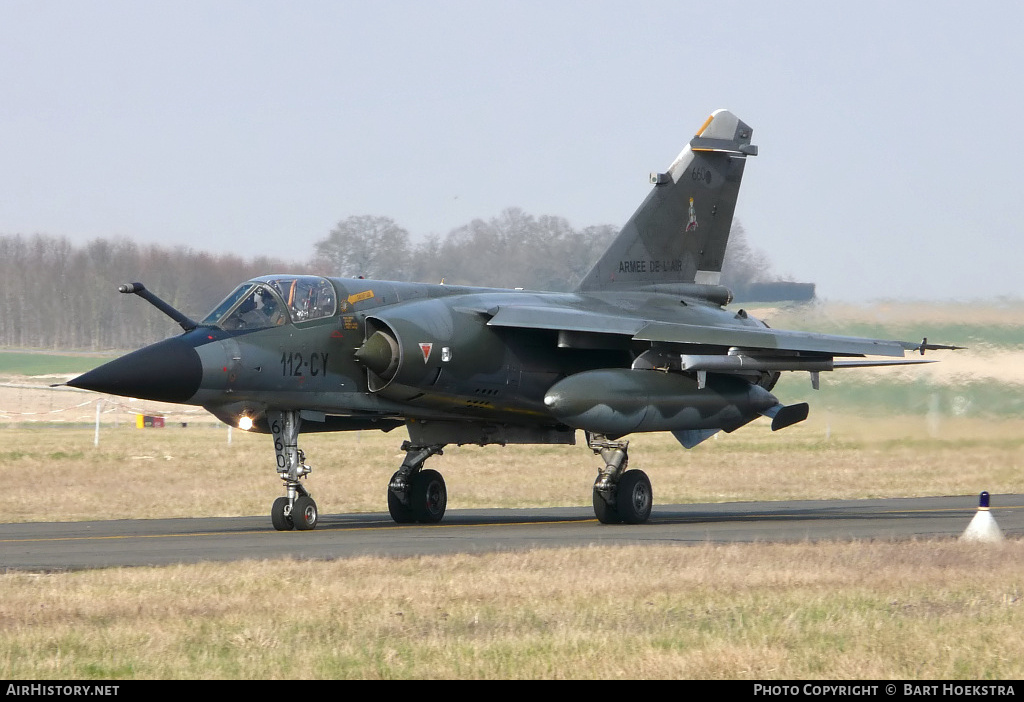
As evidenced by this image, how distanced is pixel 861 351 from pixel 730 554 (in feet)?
19.9

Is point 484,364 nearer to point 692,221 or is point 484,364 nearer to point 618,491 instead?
point 618,491

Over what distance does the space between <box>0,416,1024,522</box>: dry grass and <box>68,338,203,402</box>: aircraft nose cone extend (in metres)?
5.94

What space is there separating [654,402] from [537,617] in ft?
28.1

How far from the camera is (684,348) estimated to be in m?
17.9

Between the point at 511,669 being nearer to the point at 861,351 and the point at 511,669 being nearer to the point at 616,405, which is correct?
the point at 616,405

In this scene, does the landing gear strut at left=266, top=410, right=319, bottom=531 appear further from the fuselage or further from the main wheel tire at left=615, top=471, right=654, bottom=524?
the main wheel tire at left=615, top=471, right=654, bottom=524

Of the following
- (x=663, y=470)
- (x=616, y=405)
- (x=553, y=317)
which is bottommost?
(x=663, y=470)

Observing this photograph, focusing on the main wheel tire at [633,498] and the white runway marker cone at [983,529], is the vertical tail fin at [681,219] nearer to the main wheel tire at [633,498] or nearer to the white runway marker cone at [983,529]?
the main wheel tire at [633,498]

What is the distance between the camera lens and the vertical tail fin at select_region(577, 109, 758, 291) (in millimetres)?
20766

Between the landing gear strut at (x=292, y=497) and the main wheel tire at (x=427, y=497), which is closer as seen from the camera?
the landing gear strut at (x=292, y=497)

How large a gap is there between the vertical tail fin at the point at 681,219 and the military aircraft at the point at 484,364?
4 cm

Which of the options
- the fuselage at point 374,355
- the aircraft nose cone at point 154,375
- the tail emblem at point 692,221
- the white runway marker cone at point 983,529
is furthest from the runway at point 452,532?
the tail emblem at point 692,221

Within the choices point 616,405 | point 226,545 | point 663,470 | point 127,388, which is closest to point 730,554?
point 616,405

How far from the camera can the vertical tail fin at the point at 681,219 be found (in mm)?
20766
